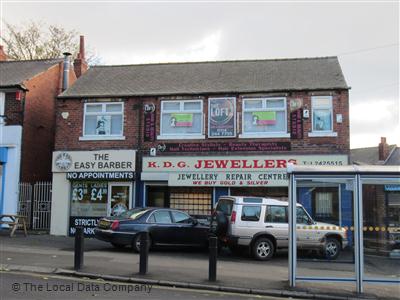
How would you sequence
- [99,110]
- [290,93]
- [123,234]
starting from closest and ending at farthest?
[123,234]
[290,93]
[99,110]

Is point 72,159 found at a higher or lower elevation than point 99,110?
lower

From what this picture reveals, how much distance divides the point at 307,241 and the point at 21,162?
45.9 ft

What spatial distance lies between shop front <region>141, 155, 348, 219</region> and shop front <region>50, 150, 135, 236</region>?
0.86m

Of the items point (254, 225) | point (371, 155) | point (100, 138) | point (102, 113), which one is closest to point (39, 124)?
point (102, 113)

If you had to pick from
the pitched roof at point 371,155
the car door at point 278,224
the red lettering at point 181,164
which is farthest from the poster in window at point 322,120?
the pitched roof at point 371,155

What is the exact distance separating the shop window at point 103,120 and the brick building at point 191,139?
4 centimetres

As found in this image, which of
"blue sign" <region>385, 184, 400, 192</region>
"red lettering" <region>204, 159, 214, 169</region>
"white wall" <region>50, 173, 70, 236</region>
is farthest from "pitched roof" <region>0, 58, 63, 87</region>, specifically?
"blue sign" <region>385, 184, 400, 192</region>

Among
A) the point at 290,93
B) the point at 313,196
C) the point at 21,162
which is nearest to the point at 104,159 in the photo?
the point at 21,162

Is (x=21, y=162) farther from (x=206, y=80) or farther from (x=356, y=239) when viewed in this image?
(x=356, y=239)

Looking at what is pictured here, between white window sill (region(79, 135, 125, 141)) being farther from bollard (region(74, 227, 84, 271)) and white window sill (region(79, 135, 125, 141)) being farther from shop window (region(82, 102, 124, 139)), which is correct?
bollard (region(74, 227, 84, 271))

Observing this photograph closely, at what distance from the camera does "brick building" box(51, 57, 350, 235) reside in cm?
1762

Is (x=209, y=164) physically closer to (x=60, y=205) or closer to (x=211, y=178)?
(x=211, y=178)

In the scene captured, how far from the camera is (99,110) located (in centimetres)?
1920

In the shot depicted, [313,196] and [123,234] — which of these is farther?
[123,234]
